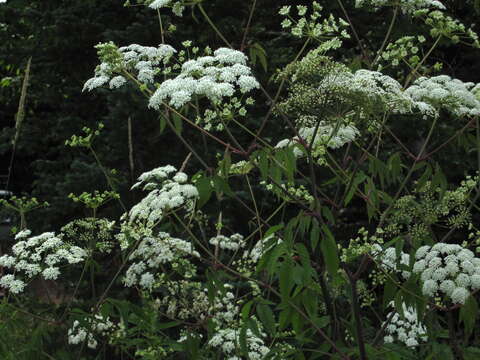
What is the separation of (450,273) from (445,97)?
90 cm

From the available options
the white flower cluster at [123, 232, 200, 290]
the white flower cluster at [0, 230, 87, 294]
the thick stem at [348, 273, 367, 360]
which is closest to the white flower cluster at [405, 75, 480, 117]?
the thick stem at [348, 273, 367, 360]

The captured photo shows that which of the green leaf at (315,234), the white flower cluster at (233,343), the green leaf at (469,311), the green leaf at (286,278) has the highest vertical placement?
the green leaf at (315,234)

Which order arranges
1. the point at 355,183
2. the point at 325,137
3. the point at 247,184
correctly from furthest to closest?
1. the point at 247,184
2. the point at 325,137
3. the point at 355,183

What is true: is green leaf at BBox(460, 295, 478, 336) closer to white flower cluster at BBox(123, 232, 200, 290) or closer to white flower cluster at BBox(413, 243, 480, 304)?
white flower cluster at BBox(413, 243, 480, 304)

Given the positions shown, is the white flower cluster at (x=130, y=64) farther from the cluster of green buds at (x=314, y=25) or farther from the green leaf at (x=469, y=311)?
the green leaf at (x=469, y=311)

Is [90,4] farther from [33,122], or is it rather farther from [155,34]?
[33,122]

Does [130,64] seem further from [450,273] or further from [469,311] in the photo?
[469,311]

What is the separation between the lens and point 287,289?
2758mm

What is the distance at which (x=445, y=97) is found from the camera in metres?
3.31

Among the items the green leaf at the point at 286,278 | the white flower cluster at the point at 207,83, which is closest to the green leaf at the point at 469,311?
the green leaf at the point at 286,278

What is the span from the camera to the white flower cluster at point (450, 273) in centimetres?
293

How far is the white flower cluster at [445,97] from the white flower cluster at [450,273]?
678 millimetres

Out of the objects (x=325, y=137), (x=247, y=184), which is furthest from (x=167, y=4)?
(x=247, y=184)

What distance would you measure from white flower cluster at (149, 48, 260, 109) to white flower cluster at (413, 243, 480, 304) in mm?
1153
